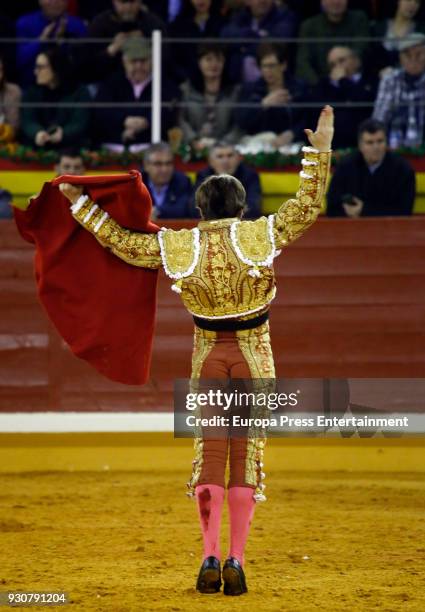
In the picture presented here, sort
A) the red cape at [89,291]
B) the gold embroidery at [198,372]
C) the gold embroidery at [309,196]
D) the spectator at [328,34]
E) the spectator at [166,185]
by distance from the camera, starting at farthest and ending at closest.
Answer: the spectator at [328,34] → the spectator at [166,185] → the red cape at [89,291] → the gold embroidery at [198,372] → the gold embroidery at [309,196]

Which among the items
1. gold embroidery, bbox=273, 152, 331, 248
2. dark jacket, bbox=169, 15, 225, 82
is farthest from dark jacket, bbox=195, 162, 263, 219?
gold embroidery, bbox=273, 152, 331, 248

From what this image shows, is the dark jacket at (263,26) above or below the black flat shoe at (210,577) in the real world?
above

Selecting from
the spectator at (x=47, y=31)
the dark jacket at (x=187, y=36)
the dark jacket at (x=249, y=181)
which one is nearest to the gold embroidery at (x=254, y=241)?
A: the dark jacket at (x=249, y=181)

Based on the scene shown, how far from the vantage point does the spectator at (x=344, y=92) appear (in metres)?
6.89

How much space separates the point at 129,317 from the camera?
4.07 m

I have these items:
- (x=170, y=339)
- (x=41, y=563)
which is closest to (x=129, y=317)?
(x=41, y=563)

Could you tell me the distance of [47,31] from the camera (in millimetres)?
7430

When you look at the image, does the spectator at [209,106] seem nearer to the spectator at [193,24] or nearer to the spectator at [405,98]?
the spectator at [193,24]

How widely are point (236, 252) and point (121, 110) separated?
3441 millimetres

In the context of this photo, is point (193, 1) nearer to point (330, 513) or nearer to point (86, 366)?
point (86, 366)

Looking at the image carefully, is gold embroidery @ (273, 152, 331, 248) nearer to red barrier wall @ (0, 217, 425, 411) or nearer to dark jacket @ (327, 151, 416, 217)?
red barrier wall @ (0, 217, 425, 411)

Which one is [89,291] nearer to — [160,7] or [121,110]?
[121,110]

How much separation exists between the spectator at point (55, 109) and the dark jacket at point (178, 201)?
0.80m

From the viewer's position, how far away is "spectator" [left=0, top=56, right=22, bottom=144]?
707 cm
